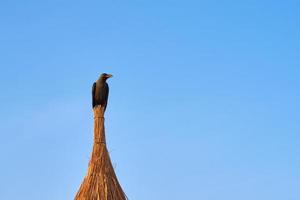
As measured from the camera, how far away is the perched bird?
10547 mm

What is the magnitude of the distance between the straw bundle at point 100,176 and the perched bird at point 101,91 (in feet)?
0.41

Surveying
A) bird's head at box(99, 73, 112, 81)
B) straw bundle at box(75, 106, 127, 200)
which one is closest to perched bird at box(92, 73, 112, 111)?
bird's head at box(99, 73, 112, 81)

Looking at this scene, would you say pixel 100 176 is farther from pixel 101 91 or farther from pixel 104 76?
pixel 104 76

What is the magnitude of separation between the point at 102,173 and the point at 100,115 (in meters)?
1.11

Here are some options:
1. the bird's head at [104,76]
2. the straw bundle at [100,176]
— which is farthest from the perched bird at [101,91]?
the straw bundle at [100,176]

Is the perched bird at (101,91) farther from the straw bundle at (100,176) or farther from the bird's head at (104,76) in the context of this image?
the straw bundle at (100,176)

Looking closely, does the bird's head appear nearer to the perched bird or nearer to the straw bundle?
the perched bird

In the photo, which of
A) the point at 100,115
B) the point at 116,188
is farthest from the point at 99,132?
the point at 116,188

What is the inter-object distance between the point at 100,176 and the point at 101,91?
1.66 meters

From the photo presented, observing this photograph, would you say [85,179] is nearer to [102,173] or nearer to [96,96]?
[102,173]

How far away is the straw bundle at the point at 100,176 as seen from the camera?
991cm

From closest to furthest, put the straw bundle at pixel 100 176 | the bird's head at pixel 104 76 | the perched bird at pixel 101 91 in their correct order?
the straw bundle at pixel 100 176
the perched bird at pixel 101 91
the bird's head at pixel 104 76

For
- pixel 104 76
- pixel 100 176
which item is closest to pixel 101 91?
pixel 104 76

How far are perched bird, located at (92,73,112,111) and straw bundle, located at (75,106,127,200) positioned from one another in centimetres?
12
